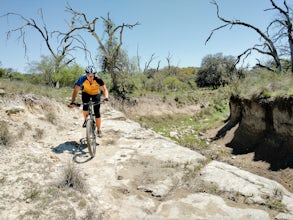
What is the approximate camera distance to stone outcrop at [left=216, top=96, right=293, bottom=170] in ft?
24.2

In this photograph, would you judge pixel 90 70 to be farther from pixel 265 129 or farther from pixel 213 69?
pixel 213 69

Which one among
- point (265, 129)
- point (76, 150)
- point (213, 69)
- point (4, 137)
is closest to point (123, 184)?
point (76, 150)

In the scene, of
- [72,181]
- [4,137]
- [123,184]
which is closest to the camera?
[72,181]

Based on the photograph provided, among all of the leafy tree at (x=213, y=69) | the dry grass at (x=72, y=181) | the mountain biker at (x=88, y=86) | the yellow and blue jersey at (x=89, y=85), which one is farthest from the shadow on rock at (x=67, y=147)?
the leafy tree at (x=213, y=69)

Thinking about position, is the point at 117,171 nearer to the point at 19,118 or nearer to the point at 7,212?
the point at 7,212

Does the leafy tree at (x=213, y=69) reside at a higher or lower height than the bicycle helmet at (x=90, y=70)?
higher

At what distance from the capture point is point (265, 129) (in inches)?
345

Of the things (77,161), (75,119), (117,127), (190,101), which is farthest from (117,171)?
(190,101)

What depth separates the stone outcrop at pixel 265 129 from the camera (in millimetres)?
7379

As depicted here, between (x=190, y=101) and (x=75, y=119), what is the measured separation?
516 inches

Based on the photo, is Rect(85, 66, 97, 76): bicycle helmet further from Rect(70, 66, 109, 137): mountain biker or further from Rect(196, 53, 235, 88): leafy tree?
Rect(196, 53, 235, 88): leafy tree

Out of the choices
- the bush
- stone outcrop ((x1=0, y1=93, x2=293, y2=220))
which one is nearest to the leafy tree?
stone outcrop ((x1=0, y1=93, x2=293, y2=220))

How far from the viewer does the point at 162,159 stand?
5.62 meters

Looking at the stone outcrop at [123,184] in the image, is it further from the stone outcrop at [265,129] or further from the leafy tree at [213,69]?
the leafy tree at [213,69]
